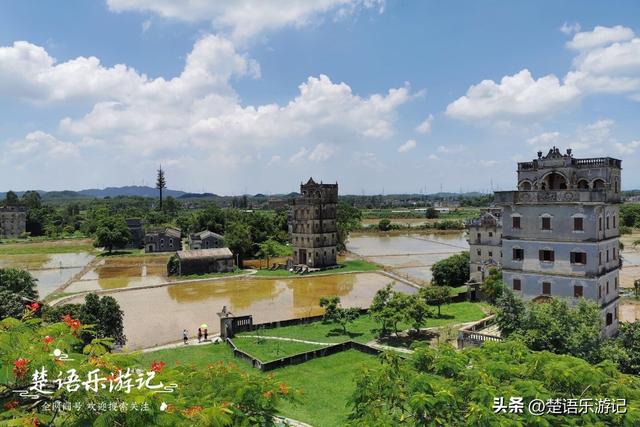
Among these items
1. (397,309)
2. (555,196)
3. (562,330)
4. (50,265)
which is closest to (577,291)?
(555,196)

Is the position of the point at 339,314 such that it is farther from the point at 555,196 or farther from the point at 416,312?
the point at 555,196

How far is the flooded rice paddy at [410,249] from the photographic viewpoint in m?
63.3

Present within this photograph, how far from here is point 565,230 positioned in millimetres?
25109

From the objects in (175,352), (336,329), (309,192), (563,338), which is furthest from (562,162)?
(309,192)

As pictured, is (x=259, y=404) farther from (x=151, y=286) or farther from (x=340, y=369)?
(x=151, y=286)

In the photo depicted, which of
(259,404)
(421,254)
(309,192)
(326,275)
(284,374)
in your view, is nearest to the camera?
(259,404)

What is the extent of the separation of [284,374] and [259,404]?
36.2 ft

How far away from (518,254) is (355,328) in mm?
10706

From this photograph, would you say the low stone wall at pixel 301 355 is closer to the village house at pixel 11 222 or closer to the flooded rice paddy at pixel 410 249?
the flooded rice paddy at pixel 410 249

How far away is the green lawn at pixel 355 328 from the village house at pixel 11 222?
347ft

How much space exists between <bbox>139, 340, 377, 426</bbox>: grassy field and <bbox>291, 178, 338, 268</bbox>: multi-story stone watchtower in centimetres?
3701

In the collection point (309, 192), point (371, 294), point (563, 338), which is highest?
point (309, 192)

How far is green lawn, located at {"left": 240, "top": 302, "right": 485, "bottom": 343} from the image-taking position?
91.4ft

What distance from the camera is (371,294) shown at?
155 ft
